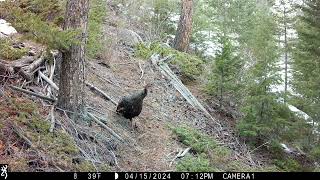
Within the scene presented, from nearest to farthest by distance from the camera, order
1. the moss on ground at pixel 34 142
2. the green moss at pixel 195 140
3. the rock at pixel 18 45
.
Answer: the moss on ground at pixel 34 142
the rock at pixel 18 45
the green moss at pixel 195 140

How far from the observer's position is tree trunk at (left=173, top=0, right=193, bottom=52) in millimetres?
14672

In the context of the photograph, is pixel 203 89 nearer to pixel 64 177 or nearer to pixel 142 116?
pixel 142 116

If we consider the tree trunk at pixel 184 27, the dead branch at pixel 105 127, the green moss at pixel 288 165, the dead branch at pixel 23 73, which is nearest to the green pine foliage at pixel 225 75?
the green moss at pixel 288 165

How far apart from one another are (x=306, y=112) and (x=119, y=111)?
207 inches

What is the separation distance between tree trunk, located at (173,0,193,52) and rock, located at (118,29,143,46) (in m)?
1.48

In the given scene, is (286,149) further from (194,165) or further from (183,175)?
(183,175)

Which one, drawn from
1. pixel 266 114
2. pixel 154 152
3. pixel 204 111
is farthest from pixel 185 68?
pixel 154 152

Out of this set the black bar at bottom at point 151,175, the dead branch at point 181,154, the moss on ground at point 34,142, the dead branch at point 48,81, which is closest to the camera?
the black bar at bottom at point 151,175

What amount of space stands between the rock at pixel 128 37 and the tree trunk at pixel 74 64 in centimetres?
614

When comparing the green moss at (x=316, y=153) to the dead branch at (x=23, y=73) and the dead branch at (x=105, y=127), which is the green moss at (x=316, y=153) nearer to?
the dead branch at (x=105, y=127)

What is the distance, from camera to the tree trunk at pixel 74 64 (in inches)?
278

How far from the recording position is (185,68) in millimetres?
13391

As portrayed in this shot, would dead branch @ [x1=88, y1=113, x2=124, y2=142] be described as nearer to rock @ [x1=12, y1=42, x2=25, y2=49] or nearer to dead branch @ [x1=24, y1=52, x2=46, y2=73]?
dead branch @ [x1=24, y1=52, x2=46, y2=73]

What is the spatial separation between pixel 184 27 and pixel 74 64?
804 centimetres
